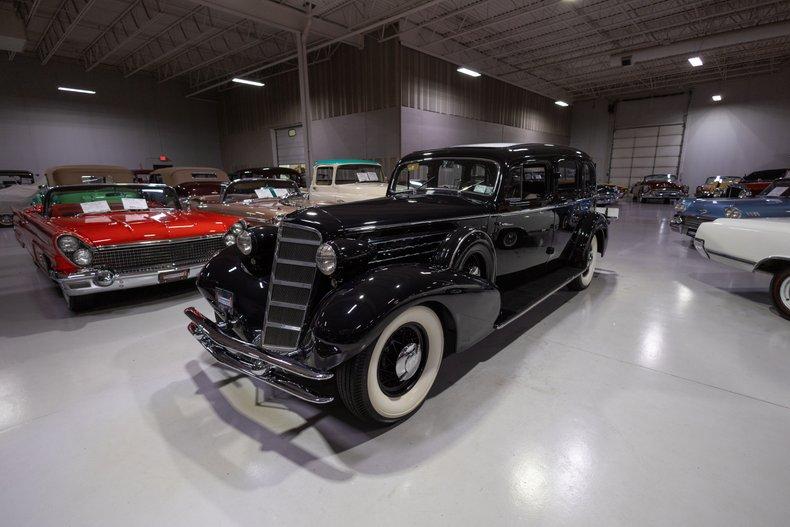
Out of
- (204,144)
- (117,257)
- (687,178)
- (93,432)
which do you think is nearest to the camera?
(93,432)

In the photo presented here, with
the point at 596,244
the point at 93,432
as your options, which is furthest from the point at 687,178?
the point at 93,432

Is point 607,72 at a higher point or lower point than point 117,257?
higher

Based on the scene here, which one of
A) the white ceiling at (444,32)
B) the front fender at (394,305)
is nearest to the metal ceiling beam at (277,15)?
the white ceiling at (444,32)

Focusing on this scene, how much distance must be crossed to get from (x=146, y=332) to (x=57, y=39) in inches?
663

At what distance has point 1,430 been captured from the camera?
7.29ft

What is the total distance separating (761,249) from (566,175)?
6.59 feet

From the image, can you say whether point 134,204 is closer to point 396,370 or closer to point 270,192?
point 270,192

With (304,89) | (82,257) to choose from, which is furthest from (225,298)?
(304,89)

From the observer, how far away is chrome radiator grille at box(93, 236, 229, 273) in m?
3.84

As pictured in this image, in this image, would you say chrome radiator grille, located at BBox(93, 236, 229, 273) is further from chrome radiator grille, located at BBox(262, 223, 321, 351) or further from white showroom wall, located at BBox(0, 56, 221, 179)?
white showroom wall, located at BBox(0, 56, 221, 179)

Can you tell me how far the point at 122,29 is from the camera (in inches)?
529

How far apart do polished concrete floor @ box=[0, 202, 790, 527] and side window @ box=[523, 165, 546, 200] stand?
1.27 m

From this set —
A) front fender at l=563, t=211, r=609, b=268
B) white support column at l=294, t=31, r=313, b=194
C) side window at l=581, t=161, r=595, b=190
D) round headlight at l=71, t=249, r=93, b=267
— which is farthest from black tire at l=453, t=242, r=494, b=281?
white support column at l=294, t=31, r=313, b=194

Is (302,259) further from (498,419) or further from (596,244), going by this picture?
(596,244)
